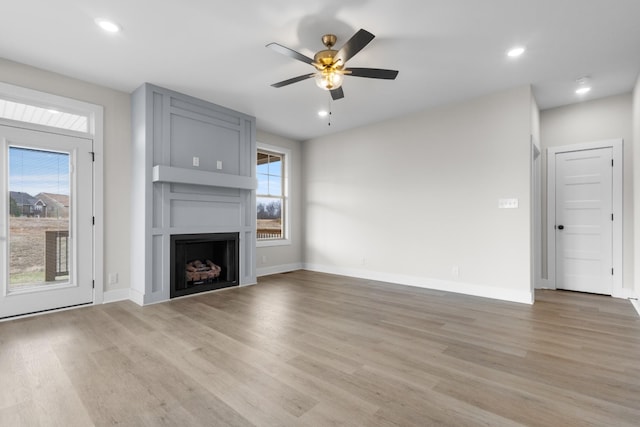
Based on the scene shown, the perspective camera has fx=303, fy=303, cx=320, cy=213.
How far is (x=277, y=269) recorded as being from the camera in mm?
6117

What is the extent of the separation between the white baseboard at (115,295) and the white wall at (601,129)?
6139 mm

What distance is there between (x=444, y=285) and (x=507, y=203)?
1.46 m

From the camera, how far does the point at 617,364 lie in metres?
2.23

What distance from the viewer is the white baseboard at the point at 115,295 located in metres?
3.88

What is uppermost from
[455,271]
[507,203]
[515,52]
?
[515,52]

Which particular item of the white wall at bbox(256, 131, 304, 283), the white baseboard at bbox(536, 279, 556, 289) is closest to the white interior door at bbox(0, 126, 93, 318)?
the white wall at bbox(256, 131, 304, 283)

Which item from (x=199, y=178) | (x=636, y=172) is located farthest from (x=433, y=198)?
(x=199, y=178)

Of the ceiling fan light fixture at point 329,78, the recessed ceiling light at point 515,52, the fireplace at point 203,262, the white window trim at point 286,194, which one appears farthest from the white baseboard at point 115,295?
the recessed ceiling light at point 515,52

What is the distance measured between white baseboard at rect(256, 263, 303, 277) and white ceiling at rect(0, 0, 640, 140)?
316cm

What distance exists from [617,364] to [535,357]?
0.53 m

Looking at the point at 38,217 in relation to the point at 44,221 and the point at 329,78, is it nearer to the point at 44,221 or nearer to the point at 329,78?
the point at 44,221

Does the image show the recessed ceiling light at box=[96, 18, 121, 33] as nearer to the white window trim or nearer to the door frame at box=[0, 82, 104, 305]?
the door frame at box=[0, 82, 104, 305]

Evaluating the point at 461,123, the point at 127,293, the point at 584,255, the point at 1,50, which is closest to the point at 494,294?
the point at 584,255

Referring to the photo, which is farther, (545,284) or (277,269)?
(277,269)
